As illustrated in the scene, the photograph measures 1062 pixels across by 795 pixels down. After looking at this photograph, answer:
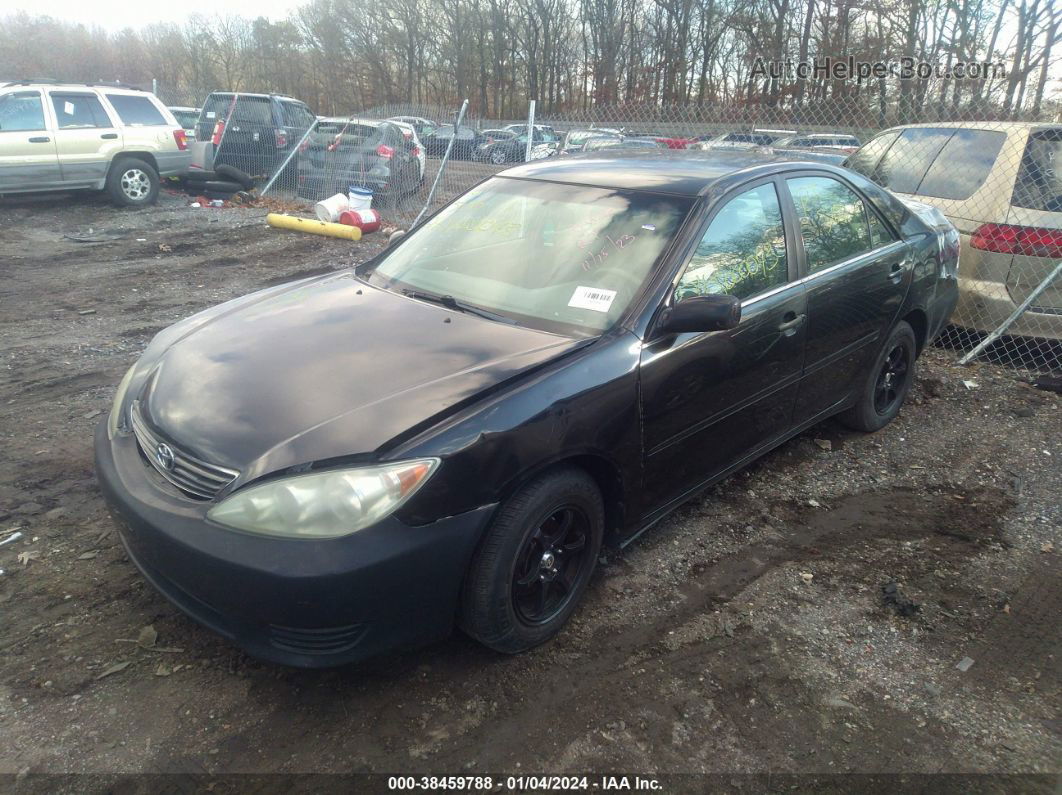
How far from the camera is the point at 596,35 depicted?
4006cm

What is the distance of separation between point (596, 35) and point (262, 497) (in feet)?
141

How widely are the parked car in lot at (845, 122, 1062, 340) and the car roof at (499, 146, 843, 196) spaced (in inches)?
97.8

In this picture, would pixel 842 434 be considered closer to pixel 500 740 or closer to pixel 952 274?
pixel 952 274

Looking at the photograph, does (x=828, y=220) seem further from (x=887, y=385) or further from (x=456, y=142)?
(x=456, y=142)

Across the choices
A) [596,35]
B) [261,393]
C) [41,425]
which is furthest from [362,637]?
[596,35]

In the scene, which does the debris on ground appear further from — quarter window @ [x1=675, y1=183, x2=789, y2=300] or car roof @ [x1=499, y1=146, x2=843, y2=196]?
car roof @ [x1=499, y1=146, x2=843, y2=196]

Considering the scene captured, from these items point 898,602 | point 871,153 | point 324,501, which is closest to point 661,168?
point 898,602

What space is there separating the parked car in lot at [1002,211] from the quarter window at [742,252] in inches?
126

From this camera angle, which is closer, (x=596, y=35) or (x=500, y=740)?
(x=500, y=740)

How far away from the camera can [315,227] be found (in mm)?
10570

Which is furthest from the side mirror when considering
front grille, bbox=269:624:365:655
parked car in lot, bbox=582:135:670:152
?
parked car in lot, bbox=582:135:670:152

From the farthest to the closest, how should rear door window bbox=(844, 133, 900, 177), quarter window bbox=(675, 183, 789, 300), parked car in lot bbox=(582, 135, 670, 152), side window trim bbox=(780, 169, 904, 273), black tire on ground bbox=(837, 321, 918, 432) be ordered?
parked car in lot bbox=(582, 135, 670, 152) < rear door window bbox=(844, 133, 900, 177) < black tire on ground bbox=(837, 321, 918, 432) < side window trim bbox=(780, 169, 904, 273) < quarter window bbox=(675, 183, 789, 300)

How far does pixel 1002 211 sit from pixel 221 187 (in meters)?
12.5

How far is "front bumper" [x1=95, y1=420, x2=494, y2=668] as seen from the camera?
2.12 metres
